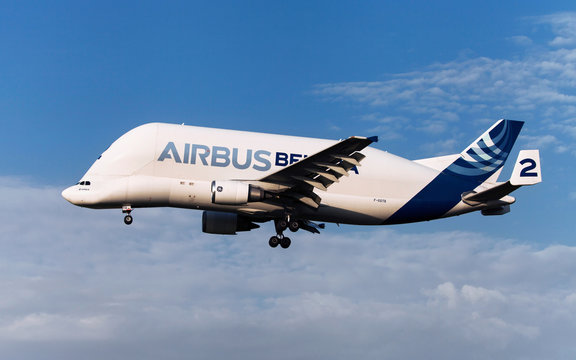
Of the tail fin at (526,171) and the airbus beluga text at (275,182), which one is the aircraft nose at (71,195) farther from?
the tail fin at (526,171)

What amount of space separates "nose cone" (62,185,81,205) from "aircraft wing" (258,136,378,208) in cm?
1022

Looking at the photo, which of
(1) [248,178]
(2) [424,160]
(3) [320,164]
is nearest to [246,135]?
(1) [248,178]

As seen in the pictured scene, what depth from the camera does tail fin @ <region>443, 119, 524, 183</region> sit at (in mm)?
48906

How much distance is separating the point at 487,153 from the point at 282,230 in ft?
45.7

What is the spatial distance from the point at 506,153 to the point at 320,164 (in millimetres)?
14180

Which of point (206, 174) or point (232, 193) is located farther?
point (206, 174)

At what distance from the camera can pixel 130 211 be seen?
4484cm

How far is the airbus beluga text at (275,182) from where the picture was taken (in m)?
43.2

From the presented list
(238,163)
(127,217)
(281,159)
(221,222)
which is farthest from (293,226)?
(127,217)

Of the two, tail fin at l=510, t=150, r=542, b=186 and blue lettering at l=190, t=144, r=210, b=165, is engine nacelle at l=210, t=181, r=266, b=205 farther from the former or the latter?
tail fin at l=510, t=150, r=542, b=186

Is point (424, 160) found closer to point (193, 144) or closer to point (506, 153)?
point (506, 153)

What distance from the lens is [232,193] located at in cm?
4244

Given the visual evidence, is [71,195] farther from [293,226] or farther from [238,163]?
[293,226]

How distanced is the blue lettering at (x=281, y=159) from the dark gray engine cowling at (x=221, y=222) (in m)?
5.10
